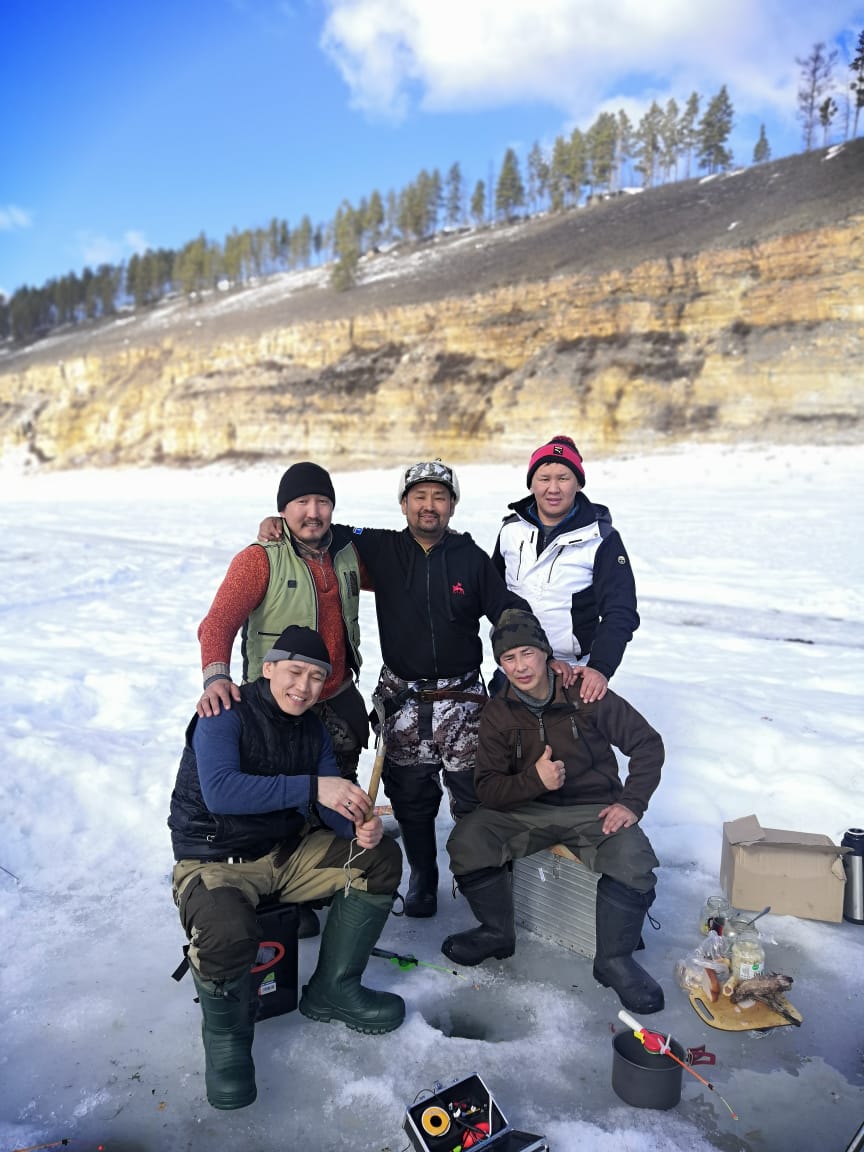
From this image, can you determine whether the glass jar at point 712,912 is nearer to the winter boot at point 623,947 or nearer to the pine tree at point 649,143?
the winter boot at point 623,947

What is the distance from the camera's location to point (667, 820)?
15.5 feet

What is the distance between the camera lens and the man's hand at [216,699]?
315cm

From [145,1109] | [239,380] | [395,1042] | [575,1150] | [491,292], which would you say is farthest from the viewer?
[239,380]

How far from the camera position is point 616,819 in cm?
346

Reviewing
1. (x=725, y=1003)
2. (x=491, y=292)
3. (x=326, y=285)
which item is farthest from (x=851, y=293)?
(x=326, y=285)

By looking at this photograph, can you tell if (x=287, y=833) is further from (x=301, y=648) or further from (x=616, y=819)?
(x=616, y=819)

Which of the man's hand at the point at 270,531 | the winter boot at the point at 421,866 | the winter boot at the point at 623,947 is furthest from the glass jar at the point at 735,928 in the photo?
the man's hand at the point at 270,531

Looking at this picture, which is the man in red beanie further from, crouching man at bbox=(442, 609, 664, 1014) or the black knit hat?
the black knit hat

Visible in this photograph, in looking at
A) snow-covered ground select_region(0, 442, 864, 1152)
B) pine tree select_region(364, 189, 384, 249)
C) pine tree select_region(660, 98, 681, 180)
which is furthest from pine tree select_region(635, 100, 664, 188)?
snow-covered ground select_region(0, 442, 864, 1152)

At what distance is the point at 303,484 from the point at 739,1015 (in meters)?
2.92

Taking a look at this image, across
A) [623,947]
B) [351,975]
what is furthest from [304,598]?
[623,947]

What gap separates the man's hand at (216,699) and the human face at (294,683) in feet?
0.60

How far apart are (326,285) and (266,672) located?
61.0m

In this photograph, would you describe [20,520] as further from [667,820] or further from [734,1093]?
[734,1093]
